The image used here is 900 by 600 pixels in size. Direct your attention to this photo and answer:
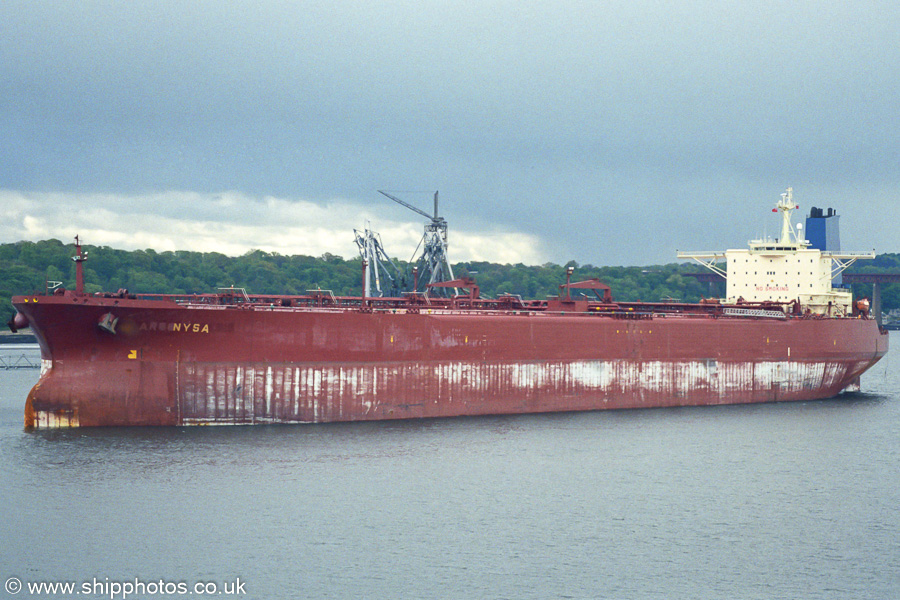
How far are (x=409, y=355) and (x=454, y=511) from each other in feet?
31.9

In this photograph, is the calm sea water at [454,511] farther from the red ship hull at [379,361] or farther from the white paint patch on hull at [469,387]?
the red ship hull at [379,361]

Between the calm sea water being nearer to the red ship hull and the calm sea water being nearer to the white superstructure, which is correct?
the red ship hull

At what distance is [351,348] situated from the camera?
28.0m

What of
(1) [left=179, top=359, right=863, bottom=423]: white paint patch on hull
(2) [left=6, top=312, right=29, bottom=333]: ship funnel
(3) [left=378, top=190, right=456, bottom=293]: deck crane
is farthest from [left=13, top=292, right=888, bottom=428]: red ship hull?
(3) [left=378, top=190, right=456, bottom=293]: deck crane

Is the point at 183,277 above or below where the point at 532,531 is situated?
above

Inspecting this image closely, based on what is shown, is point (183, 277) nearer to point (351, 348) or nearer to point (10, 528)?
point (351, 348)

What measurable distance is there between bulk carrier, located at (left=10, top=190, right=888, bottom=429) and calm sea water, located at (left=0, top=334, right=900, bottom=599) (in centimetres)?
108

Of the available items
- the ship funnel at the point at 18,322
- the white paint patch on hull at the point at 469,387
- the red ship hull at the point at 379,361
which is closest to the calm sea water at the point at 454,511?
the white paint patch on hull at the point at 469,387

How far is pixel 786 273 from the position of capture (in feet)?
134

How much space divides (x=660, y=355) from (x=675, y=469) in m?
10.2

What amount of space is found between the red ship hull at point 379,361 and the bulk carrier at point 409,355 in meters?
0.05

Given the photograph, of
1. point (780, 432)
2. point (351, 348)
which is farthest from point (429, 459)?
point (780, 432)

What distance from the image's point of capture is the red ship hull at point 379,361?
84.4ft

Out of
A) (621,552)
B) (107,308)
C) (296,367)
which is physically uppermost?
(107,308)
